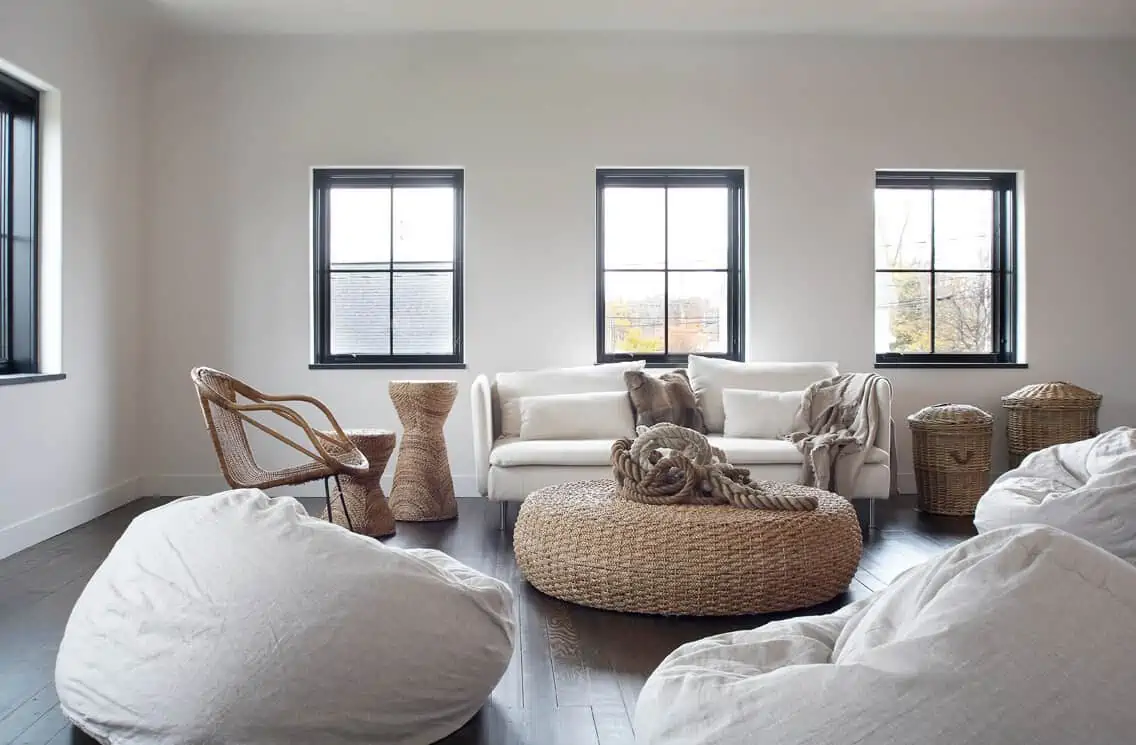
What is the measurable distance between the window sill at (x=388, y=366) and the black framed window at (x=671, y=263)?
Result: 0.98 meters

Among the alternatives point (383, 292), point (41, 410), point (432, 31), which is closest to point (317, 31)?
point (432, 31)

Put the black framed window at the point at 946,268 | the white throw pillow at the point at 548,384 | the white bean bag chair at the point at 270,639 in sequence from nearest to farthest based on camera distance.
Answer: the white bean bag chair at the point at 270,639 → the white throw pillow at the point at 548,384 → the black framed window at the point at 946,268

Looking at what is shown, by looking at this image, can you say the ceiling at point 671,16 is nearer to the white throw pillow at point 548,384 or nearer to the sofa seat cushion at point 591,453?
the white throw pillow at point 548,384

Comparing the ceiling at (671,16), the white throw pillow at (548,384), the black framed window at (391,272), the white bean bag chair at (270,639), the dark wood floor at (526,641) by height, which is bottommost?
the dark wood floor at (526,641)

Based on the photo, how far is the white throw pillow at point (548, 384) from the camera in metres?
4.79

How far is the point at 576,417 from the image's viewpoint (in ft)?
15.0

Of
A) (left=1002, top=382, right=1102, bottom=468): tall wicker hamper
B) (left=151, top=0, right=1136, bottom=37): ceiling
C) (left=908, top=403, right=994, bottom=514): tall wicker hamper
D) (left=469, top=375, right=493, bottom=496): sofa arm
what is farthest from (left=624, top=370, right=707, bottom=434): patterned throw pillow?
(left=151, top=0, right=1136, bottom=37): ceiling

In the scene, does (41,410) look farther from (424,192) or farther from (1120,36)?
(1120,36)

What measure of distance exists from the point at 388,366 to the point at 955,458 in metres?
3.37

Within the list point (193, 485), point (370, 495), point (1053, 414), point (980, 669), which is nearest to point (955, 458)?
point (1053, 414)

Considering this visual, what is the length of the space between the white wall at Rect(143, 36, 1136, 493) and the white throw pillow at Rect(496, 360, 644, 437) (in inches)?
17.2

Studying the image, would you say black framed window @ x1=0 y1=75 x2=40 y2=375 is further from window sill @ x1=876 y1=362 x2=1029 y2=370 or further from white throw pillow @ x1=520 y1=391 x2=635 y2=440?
window sill @ x1=876 y1=362 x2=1029 y2=370

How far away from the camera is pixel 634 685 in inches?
86.6

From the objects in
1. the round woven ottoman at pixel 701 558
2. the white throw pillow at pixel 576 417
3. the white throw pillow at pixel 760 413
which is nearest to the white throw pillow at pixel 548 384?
the white throw pillow at pixel 576 417
